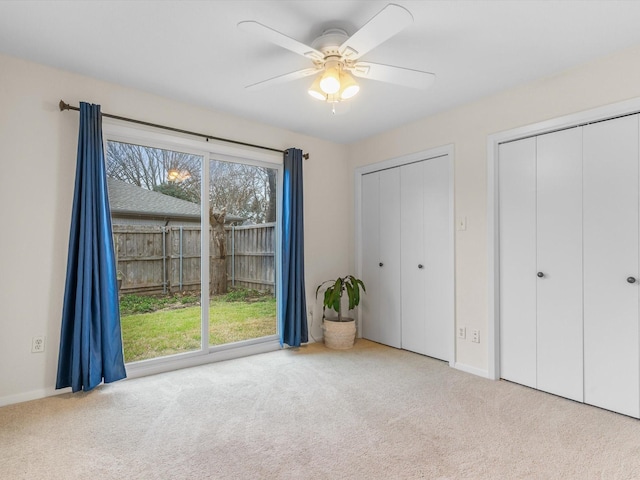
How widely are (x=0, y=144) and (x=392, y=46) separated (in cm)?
268

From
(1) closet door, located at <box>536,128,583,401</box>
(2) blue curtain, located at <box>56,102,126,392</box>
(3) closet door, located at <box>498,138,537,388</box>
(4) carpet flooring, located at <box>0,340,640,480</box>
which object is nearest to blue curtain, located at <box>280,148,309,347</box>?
(4) carpet flooring, located at <box>0,340,640,480</box>

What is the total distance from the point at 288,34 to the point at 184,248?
2.06 metres

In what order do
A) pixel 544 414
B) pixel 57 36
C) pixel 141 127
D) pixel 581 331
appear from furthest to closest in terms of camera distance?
pixel 141 127 < pixel 581 331 < pixel 544 414 < pixel 57 36

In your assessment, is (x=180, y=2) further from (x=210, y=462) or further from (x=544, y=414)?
(x=544, y=414)

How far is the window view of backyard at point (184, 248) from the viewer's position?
10.0 ft

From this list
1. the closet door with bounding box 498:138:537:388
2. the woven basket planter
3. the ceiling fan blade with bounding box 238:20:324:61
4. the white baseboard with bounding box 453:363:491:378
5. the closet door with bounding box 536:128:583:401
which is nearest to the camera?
the ceiling fan blade with bounding box 238:20:324:61

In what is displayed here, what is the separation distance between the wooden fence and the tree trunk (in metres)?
0.05

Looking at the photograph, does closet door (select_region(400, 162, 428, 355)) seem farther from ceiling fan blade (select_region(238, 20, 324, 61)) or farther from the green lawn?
ceiling fan blade (select_region(238, 20, 324, 61))

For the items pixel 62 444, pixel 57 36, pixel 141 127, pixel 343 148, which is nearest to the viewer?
pixel 62 444

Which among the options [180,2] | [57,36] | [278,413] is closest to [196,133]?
[57,36]

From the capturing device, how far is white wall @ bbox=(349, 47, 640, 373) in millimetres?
2551

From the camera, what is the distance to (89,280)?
8.55ft

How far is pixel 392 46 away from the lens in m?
2.33

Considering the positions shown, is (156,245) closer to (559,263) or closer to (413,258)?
(413,258)
